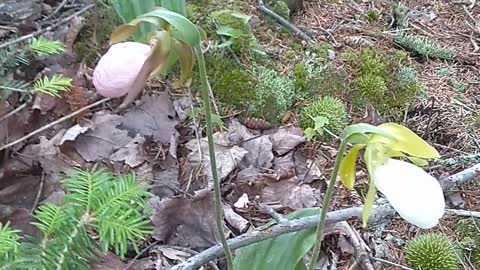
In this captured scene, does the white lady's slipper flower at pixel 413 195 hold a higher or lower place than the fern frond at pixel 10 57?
higher

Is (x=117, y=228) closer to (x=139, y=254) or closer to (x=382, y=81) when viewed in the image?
(x=139, y=254)

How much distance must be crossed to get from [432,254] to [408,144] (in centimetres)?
60

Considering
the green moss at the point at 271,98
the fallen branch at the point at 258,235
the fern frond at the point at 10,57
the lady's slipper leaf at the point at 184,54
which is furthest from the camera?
the green moss at the point at 271,98

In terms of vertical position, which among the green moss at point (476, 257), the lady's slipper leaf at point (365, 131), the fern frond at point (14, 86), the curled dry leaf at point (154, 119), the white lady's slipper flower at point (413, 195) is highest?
the lady's slipper leaf at point (365, 131)

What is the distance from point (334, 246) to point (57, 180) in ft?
1.87

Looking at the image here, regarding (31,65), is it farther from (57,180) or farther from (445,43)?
(445,43)

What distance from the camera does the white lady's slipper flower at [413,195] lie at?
0.71 meters

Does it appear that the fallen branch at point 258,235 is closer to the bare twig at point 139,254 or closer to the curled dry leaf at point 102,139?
the bare twig at point 139,254

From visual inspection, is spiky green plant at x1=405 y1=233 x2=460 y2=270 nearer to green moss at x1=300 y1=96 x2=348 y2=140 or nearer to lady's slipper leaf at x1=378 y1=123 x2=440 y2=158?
green moss at x1=300 y1=96 x2=348 y2=140

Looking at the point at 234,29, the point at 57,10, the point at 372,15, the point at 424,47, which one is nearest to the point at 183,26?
the point at 234,29

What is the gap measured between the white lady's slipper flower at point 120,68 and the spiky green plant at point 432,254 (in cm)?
75

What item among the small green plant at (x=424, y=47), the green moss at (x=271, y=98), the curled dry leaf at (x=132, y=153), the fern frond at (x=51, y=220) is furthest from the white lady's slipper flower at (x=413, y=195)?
the small green plant at (x=424, y=47)

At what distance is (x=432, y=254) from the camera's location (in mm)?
1293

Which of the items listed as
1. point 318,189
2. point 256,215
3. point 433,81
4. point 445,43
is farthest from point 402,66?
point 256,215
